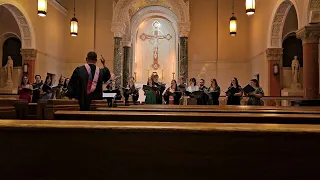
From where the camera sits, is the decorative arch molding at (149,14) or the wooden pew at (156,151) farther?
the decorative arch molding at (149,14)

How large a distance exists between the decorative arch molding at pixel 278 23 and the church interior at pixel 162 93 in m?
0.04

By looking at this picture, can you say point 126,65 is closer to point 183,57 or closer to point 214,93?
point 183,57

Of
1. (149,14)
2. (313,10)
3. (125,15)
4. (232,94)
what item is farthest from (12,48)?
(313,10)

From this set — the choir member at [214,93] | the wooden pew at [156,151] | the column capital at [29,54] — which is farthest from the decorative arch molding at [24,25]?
the wooden pew at [156,151]

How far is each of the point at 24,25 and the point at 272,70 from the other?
33.1 ft

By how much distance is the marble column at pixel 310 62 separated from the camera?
9406mm

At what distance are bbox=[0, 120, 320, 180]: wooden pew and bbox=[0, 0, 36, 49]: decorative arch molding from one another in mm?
12320

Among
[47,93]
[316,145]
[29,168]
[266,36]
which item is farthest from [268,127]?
[266,36]

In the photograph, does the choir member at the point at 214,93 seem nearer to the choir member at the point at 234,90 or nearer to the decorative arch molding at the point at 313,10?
the choir member at the point at 234,90

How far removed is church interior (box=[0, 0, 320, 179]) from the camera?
1379 millimetres

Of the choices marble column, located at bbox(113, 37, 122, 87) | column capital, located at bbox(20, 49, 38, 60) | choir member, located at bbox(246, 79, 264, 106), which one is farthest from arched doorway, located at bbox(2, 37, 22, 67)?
choir member, located at bbox(246, 79, 264, 106)

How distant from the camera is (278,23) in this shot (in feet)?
42.0

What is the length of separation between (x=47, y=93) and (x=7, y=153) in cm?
776

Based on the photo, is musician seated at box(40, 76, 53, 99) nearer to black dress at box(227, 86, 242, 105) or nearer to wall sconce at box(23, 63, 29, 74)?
black dress at box(227, 86, 242, 105)
